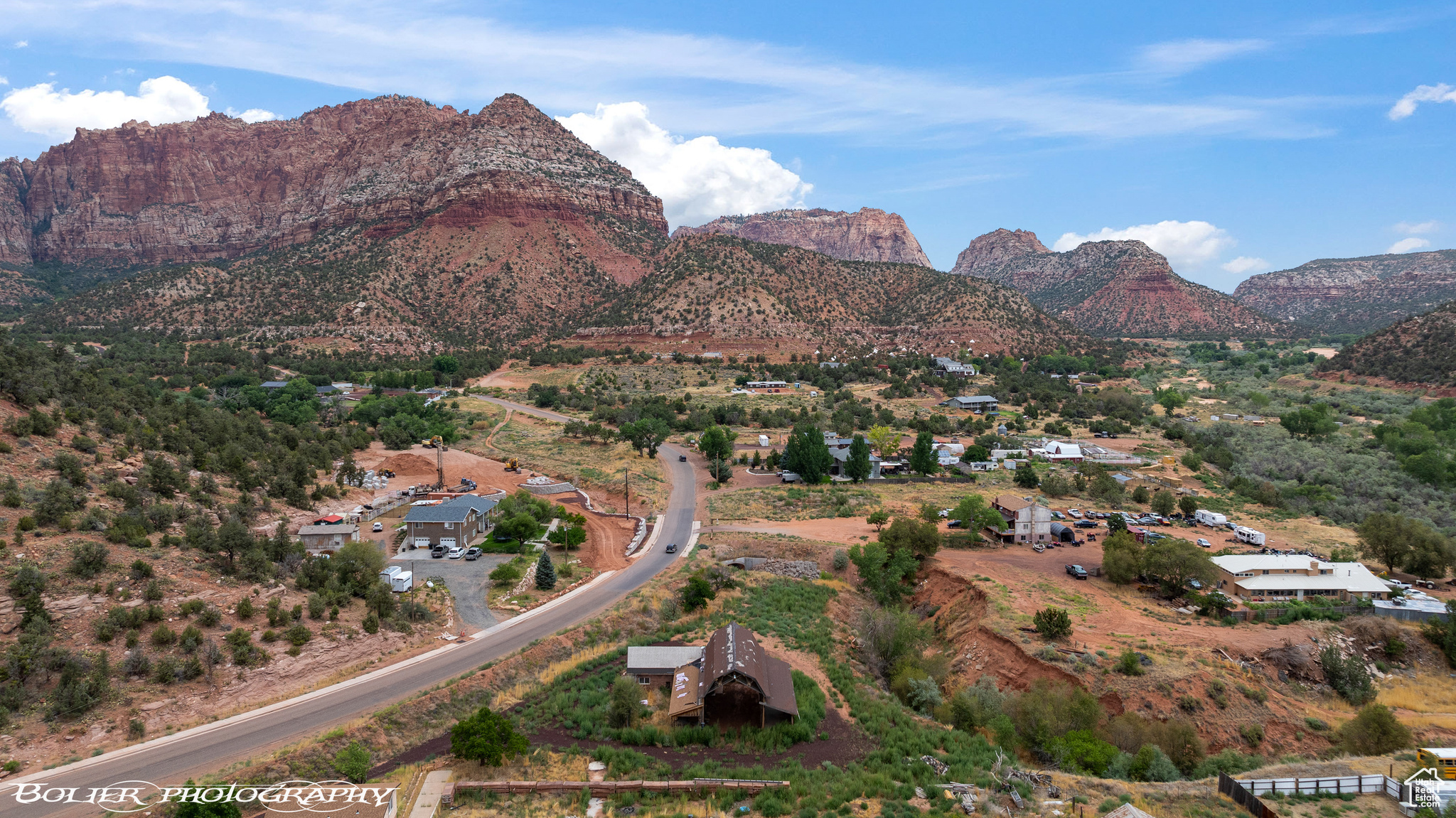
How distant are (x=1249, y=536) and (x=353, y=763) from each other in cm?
4490

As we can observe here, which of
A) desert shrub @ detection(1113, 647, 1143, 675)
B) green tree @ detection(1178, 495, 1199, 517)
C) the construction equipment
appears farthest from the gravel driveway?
green tree @ detection(1178, 495, 1199, 517)

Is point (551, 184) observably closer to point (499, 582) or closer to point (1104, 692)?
point (499, 582)

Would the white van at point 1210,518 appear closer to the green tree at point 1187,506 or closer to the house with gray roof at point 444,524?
the green tree at point 1187,506

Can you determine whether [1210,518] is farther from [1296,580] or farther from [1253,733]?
[1253,733]

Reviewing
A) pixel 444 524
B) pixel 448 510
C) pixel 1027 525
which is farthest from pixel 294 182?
pixel 1027 525

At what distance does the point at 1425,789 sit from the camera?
52.5 ft

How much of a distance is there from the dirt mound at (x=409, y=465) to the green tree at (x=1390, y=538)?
60353mm

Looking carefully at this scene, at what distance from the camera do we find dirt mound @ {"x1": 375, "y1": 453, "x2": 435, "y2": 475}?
53250mm

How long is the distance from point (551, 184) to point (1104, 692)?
13717cm

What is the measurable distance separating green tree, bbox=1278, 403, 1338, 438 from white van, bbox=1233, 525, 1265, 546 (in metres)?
38.8

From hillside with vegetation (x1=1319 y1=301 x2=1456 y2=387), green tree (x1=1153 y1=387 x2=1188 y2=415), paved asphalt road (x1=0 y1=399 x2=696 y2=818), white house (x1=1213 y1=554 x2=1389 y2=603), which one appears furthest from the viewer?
green tree (x1=1153 y1=387 x2=1188 y2=415)

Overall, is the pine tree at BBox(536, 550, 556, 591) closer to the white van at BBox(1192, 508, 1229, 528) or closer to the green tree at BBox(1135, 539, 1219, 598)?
the green tree at BBox(1135, 539, 1219, 598)

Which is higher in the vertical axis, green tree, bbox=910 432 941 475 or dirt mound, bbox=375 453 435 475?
green tree, bbox=910 432 941 475

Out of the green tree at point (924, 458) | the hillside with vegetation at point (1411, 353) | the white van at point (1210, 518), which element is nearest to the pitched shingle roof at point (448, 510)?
the green tree at point (924, 458)
